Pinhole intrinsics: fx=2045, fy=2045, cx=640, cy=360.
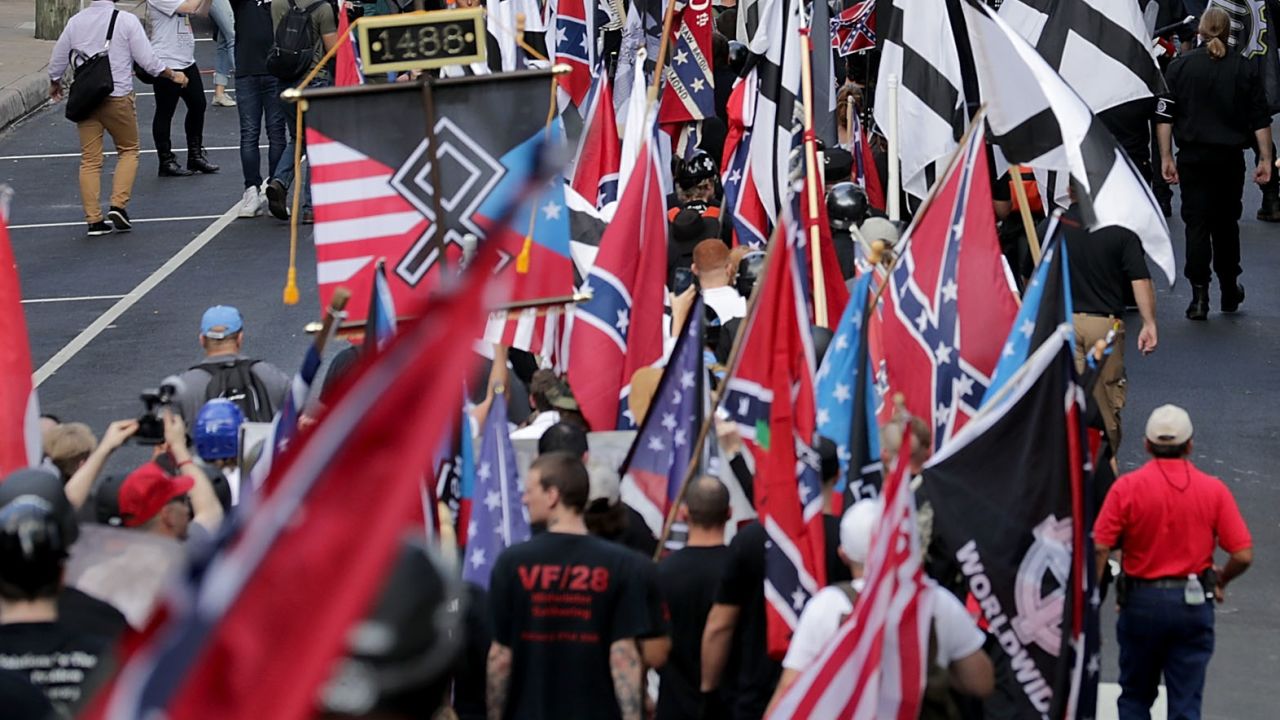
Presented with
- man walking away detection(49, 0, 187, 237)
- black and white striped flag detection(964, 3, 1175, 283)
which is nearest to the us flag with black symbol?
black and white striped flag detection(964, 3, 1175, 283)

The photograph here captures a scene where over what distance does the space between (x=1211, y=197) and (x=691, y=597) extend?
951cm

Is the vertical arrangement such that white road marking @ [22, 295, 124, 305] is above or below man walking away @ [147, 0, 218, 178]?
below

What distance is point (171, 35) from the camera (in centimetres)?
2020

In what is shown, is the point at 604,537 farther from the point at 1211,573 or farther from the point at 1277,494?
the point at 1277,494

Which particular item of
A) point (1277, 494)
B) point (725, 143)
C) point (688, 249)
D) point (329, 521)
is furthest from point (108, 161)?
point (329, 521)

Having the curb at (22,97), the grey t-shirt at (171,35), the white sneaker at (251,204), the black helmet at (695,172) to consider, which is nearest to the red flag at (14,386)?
the black helmet at (695,172)

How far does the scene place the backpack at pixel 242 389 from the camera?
A: 29.7 feet

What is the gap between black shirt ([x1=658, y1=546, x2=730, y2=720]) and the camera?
688 centimetres

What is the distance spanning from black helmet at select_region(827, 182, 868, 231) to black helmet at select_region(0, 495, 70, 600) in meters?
7.06

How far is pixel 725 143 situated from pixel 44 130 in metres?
11.0

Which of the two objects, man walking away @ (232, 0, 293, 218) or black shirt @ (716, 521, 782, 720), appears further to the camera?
man walking away @ (232, 0, 293, 218)

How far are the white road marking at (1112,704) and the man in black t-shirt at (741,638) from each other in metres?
2.89

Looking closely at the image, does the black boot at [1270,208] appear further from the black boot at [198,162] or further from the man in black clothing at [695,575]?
the man in black clothing at [695,575]

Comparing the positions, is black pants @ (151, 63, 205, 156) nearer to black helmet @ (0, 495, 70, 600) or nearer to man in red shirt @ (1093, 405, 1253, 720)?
man in red shirt @ (1093, 405, 1253, 720)
